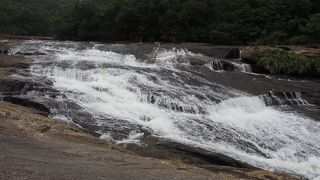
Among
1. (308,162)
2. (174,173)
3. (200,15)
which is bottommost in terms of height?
(308,162)

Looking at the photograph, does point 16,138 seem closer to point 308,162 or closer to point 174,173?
point 174,173

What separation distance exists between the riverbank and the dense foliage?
29.7m

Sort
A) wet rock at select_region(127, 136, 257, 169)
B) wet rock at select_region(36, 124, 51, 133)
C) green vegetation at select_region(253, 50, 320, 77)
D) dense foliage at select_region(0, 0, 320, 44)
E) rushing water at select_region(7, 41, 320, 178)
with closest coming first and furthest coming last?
1. wet rock at select_region(36, 124, 51, 133)
2. wet rock at select_region(127, 136, 257, 169)
3. rushing water at select_region(7, 41, 320, 178)
4. green vegetation at select_region(253, 50, 320, 77)
5. dense foliage at select_region(0, 0, 320, 44)

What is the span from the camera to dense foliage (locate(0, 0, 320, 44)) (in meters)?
40.2

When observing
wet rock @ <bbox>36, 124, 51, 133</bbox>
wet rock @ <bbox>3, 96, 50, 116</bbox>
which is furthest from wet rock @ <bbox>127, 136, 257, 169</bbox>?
wet rock @ <bbox>3, 96, 50, 116</bbox>

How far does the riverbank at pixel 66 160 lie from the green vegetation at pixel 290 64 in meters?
18.9

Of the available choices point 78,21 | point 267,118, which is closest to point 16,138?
point 267,118

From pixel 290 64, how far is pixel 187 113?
1342 centimetres

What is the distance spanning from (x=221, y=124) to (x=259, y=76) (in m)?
10.9

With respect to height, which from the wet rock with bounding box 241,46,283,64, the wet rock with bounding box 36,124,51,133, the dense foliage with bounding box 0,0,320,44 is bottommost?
the wet rock with bounding box 36,124,51,133

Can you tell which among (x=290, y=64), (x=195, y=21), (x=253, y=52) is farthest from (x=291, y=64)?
(x=195, y=21)

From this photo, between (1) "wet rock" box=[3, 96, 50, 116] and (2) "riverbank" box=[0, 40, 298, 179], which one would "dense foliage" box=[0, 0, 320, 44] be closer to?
(1) "wet rock" box=[3, 96, 50, 116]

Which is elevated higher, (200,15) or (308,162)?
(200,15)

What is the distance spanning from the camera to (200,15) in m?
43.9
